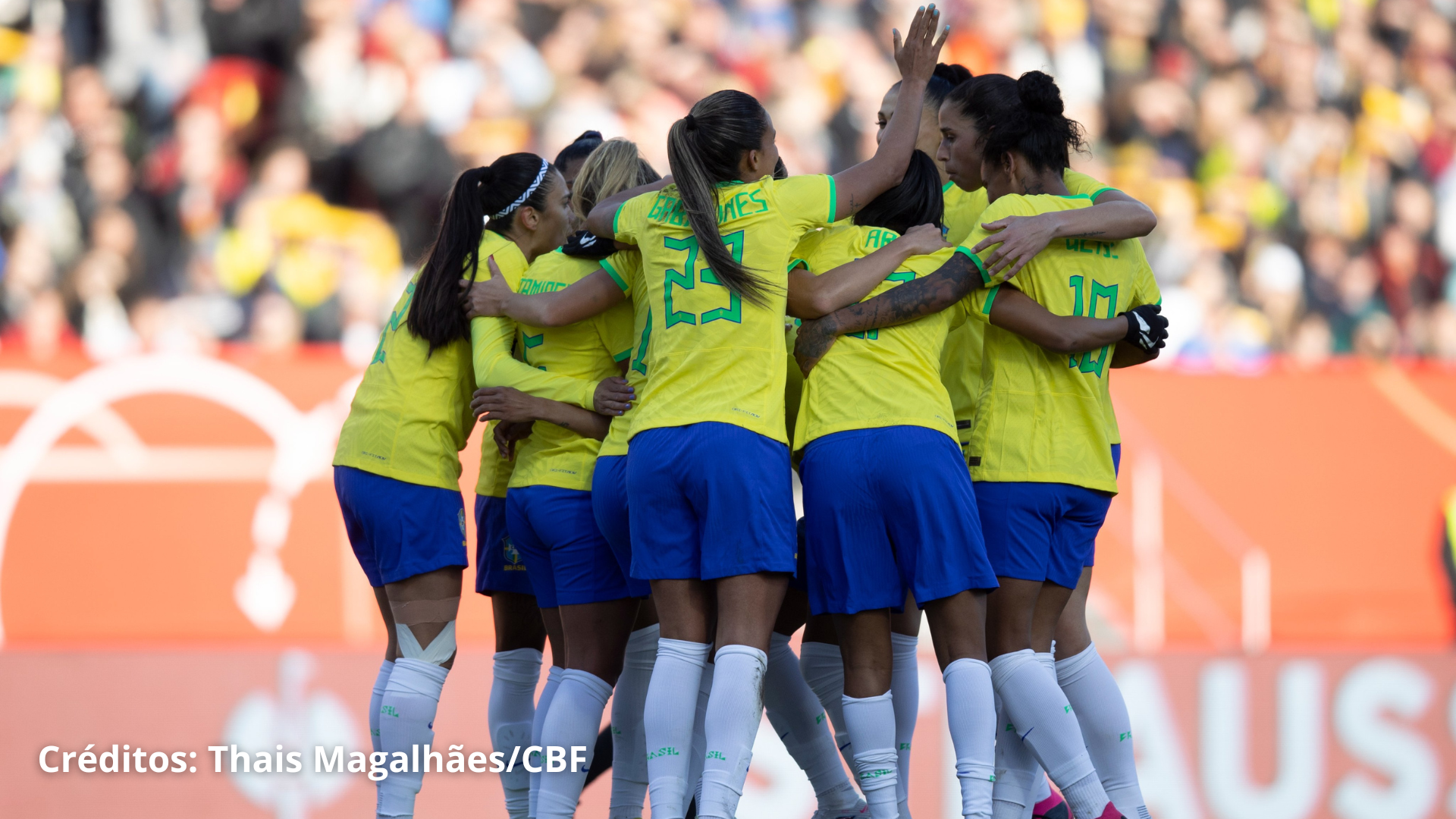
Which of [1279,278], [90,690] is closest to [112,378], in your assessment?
[90,690]

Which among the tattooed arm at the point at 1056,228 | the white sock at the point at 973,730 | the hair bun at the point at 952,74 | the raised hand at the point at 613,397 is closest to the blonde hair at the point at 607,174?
the raised hand at the point at 613,397

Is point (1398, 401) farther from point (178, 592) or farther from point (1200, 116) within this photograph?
point (178, 592)

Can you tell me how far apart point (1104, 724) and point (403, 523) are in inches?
79.9

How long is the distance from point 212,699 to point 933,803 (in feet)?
9.32

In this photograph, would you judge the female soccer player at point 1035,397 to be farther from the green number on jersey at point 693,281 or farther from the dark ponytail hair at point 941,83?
the dark ponytail hair at point 941,83

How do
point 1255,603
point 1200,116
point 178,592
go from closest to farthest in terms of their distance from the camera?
point 178,592 < point 1255,603 < point 1200,116

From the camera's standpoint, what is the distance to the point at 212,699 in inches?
223

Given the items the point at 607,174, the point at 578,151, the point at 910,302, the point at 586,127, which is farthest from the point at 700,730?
the point at 586,127

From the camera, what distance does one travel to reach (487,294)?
4.18m

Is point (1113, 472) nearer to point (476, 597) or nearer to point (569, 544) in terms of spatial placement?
point (569, 544)

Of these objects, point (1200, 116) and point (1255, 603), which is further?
point (1200, 116)

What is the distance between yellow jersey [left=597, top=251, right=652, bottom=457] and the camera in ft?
12.9

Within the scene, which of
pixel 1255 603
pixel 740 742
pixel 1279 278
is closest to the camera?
pixel 740 742

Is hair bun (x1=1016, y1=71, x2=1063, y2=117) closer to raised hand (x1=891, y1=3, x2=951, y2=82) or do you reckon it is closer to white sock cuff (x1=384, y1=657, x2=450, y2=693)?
raised hand (x1=891, y1=3, x2=951, y2=82)
